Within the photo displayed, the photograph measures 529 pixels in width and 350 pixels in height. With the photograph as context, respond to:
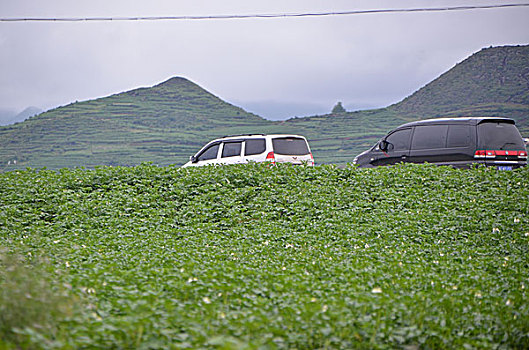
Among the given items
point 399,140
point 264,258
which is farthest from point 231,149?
point 264,258

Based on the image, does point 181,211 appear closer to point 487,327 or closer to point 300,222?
point 300,222

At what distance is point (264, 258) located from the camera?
288 inches

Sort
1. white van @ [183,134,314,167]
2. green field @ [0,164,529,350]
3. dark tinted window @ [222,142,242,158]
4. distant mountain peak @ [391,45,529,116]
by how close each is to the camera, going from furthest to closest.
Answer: distant mountain peak @ [391,45,529,116] → dark tinted window @ [222,142,242,158] → white van @ [183,134,314,167] → green field @ [0,164,529,350]

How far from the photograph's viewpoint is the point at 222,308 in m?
4.76

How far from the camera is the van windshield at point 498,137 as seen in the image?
13.6 meters

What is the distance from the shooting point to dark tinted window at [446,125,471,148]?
1400 cm

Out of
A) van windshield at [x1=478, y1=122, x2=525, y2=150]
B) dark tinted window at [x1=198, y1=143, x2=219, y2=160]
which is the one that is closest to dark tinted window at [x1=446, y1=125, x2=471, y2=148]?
van windshield at [x1=478, y1=122, x2=525, y2=150]

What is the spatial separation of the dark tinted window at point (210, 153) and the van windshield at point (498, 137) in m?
8.86

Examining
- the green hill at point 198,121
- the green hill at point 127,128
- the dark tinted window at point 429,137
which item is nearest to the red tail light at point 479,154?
the dark tinted window at point 429,137

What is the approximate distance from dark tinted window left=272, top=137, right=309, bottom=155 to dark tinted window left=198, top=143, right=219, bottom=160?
2.36 meters

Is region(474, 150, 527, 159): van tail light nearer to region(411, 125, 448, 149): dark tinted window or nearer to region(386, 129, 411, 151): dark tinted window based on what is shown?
region(411, 125, 448, 149): dark tinted window

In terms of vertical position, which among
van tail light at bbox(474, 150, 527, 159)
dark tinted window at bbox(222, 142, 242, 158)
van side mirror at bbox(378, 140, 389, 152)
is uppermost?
dark tinted window at bbox(222, 142, 242, 158)

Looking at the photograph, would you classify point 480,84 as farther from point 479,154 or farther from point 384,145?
point 479,154

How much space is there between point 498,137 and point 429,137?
2.02 m
